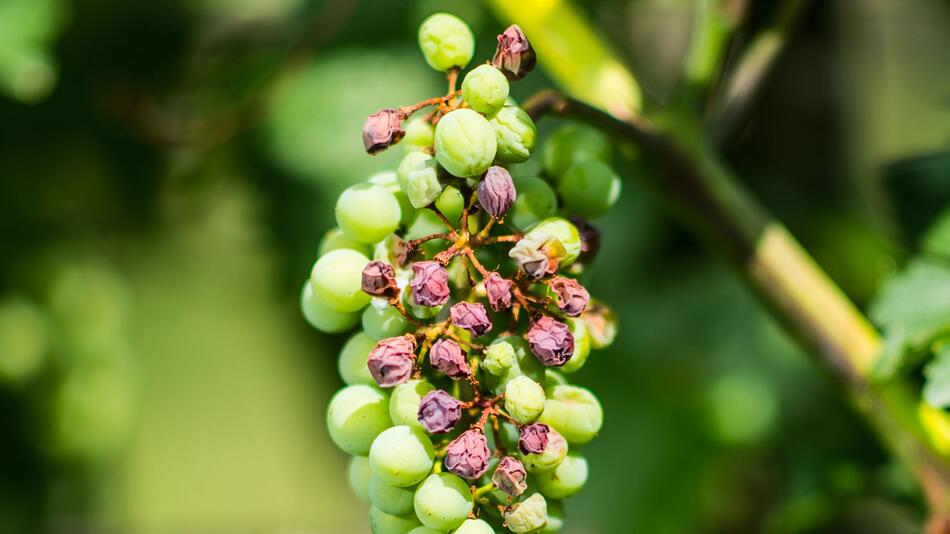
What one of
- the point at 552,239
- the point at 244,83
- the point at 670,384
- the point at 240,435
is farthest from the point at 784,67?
the point at 240,435

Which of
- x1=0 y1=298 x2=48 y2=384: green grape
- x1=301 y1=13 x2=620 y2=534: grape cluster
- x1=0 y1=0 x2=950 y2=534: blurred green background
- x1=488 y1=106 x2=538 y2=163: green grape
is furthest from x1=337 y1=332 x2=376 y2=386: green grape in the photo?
x1=0 y1=298 x2=48 y2=384: green grape

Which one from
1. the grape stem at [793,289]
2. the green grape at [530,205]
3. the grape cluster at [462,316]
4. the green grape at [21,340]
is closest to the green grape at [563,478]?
the grape cluster at [462,316]

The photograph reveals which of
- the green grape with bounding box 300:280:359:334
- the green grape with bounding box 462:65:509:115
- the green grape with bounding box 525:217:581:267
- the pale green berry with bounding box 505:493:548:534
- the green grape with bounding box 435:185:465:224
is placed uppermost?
the green grape with bounding box 462:65:509:115

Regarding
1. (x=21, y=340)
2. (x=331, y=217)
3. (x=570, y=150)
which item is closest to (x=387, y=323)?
(x=570, y=150)

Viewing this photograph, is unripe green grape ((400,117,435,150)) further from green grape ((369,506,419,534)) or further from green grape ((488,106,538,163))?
green grape ((369,506,419,534))

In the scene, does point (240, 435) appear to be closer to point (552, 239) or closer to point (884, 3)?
point (884, 3)

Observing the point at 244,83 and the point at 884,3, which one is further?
the point at 884,3
